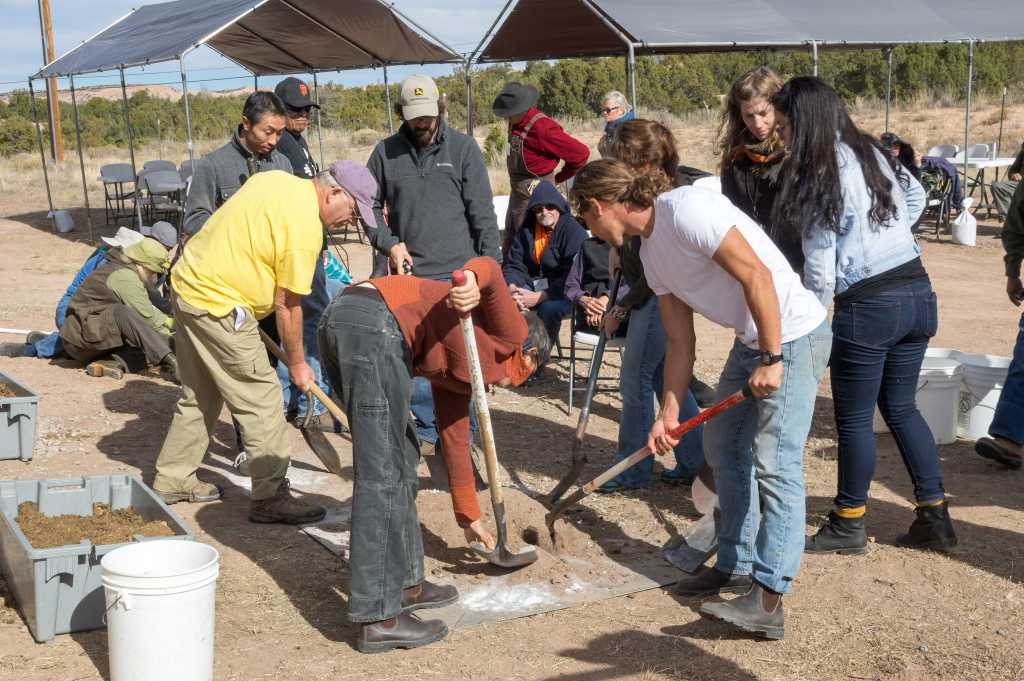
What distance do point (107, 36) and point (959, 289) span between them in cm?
1145

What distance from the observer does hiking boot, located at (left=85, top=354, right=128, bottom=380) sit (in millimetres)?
7613

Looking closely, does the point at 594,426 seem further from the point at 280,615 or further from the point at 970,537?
the point at 280,615

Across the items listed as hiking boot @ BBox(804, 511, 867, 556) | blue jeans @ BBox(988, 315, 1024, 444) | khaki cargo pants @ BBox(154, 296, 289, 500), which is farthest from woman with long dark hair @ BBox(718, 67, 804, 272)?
khaki cargo pants @ BBox(154, 296, 289, 500)

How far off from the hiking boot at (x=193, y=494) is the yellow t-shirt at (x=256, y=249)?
1.05 meters

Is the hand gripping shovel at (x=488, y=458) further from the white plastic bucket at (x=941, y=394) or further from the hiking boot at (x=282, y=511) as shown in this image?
the white plastic bucket at (x=941, y=394)

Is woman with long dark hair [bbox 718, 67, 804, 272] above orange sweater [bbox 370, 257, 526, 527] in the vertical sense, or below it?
above

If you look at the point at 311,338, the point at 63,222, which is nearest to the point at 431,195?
the point at 311,338

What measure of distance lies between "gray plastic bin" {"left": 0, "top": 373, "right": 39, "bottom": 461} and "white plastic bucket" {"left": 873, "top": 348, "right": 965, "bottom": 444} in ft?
15.2

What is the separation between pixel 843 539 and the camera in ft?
14.7

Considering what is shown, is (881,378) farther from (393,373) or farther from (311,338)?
(311,338)

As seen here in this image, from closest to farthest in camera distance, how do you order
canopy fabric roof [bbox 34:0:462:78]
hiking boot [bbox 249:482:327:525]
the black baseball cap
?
1. hiking boot [bbox 249:482:327:525]
2. the black baseball cap
3. canopy fabric roof [bbox 34:0:462:78]

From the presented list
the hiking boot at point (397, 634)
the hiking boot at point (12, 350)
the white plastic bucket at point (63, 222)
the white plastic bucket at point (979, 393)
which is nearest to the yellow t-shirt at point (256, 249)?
the hiking boot at point (397, 634)

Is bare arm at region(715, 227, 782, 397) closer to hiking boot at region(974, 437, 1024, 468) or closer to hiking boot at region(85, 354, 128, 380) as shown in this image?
Answer: hiking boot at region(974, 437, 1024, 468)

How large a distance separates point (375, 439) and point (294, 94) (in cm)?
415
